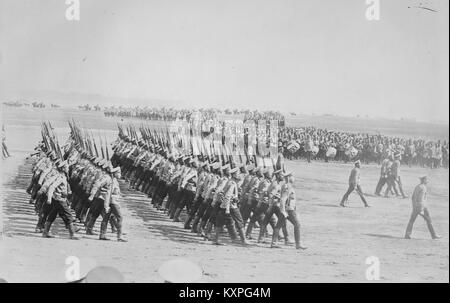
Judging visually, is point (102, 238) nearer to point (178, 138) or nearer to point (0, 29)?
point (178, 138)

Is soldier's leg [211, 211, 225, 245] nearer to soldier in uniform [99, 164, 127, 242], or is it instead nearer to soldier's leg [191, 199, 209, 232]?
soldier's leg [191, 199, 209, 232]

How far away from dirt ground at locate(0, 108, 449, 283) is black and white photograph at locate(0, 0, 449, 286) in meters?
0.01

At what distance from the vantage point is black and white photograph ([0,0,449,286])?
4.71 meters

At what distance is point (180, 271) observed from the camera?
4.39m

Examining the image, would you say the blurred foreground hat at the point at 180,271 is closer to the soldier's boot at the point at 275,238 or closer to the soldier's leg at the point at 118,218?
the soldier's leg at the point at 118,218

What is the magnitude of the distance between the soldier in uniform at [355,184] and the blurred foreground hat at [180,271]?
1.39 meters

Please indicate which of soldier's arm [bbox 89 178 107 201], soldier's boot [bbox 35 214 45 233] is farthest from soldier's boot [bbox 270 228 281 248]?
soldier's boot [bbox 35 214 45 233]

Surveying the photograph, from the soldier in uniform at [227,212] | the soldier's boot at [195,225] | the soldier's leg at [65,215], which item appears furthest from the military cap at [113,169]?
the soldier in uniform at [227,212]

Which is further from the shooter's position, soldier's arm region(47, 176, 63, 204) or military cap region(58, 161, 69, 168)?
military cap region(58, 161, 69, 168)

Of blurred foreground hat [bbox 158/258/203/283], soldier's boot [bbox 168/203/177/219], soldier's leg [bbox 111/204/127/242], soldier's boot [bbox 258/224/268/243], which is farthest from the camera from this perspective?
soldier's boot [bbox 168/203/177/219]

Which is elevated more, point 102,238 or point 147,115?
point 147,115
